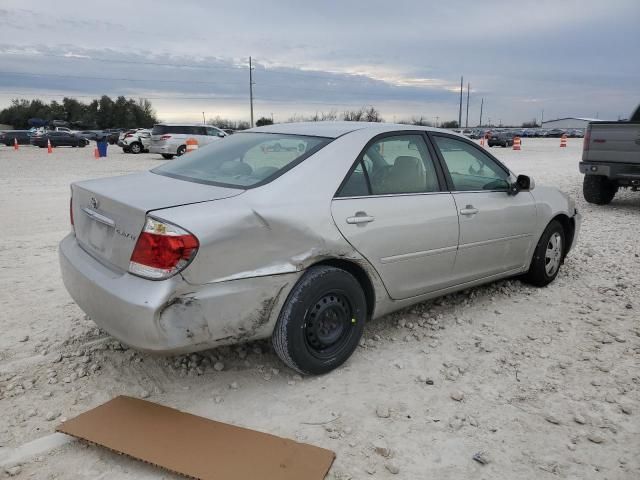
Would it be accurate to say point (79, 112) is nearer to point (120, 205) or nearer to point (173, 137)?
point (173, 137)

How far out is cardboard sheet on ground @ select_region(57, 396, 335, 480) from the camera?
2488 millimetres

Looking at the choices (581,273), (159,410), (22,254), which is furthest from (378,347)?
(22,254)

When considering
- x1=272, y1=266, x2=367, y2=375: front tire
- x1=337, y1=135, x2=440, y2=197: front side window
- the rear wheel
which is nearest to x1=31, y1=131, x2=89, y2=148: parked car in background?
the rear wheel

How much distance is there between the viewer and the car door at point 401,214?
11.2ft

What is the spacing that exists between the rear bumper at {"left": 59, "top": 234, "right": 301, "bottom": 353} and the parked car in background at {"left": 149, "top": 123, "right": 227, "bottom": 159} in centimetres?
2056

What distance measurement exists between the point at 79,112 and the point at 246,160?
10076 centimetres

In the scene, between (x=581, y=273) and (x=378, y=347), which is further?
(x=581, y=273)

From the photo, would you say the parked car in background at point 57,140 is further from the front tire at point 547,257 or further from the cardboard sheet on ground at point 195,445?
the cardboard sheet on ground at point 195,445

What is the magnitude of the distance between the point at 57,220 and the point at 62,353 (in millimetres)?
4961

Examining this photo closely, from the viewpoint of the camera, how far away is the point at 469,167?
174 inches

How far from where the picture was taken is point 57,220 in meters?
7.98

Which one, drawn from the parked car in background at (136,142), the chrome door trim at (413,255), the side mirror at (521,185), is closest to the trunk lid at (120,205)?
the chrome door trim at (413,255)

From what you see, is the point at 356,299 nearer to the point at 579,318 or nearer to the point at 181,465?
the point at 181,465

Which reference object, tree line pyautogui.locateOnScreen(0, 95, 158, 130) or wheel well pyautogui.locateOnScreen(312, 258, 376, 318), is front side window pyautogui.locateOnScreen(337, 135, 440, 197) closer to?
wheel well pyautogui.locateOnScreen(312, 258, 376, 318)
